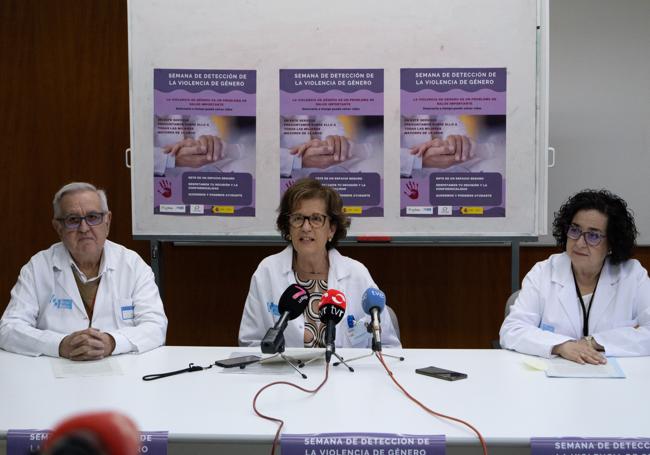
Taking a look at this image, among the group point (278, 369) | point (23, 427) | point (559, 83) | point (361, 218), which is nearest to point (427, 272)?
point (361, 218)

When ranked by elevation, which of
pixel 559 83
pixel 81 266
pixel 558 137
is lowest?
pixel 81 266

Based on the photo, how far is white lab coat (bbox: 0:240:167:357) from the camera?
2.67 metres

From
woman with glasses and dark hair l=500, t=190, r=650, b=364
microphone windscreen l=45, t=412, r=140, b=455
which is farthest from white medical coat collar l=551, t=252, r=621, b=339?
microphone windscreen l=45, t=412, r=140, b=455

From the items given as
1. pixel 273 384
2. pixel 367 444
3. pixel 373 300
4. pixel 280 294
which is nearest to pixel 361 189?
pixel 280 294

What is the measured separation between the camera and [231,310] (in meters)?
4.29

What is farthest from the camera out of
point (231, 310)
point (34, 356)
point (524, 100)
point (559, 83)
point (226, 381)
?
point (231, 310)

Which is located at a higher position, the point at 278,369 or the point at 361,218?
the point at 361,218

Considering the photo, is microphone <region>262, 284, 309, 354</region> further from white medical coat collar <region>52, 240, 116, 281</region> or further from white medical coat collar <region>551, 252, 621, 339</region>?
white medical coat collar <region>551, 252, 621, 339</region>

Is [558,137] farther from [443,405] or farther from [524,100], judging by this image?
[443,405]

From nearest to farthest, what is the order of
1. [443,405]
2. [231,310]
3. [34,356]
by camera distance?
[443,405] → [34,356] → [231,310]

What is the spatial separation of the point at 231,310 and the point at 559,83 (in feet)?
8.20

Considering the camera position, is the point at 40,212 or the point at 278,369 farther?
the point at 40,212

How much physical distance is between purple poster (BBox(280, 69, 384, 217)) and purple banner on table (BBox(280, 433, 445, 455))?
2.22 meters

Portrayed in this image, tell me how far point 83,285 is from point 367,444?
1.75 meters
